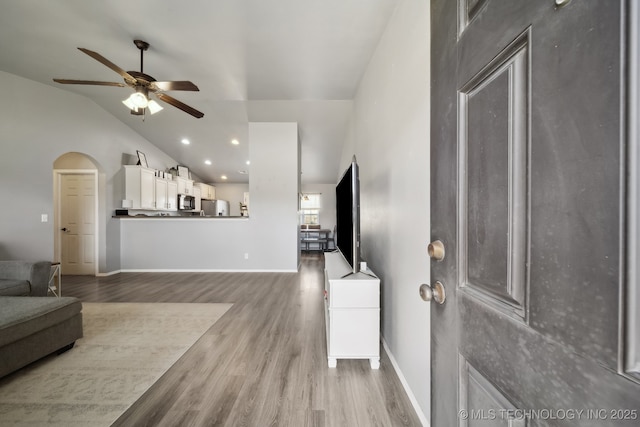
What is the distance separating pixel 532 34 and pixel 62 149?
5.58 meters

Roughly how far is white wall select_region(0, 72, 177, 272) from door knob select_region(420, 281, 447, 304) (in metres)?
5.08

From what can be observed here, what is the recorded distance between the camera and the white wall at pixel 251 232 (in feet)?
15.5

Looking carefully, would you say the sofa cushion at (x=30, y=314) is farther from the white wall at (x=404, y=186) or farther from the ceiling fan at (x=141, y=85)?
the white wall at (x=404, y=186)

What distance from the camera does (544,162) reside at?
15.3 inches

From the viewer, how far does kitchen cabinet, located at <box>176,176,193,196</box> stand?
6293 mm

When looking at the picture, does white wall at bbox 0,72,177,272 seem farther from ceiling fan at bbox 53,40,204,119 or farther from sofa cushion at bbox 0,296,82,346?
sofa cushion at bbox 0,296,82,346

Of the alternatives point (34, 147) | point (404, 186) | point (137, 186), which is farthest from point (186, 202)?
point (404, 186)

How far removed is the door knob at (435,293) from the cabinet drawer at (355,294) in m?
1.05

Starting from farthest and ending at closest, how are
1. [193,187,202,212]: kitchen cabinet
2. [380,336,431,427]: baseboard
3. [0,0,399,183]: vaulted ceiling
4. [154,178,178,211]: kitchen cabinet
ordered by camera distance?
[193,187,202,212]: kitchen cabinet < [154,178,178,211]: kitchen cabinet < [0,0,399,183]: vaulted ceiling < [380,336,431,427]: baseboard

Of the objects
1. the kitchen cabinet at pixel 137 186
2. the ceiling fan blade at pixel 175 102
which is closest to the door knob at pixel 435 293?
the ceiling fan blade at pixel 175 102

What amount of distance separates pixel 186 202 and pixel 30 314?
16.5ft

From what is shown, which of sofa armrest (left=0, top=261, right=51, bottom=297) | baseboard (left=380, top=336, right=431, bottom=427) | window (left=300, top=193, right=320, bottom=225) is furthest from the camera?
window (left=300, top=193, right=320, bottom=225)

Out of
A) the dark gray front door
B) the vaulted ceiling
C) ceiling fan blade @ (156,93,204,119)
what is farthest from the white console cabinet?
ceiling fan blade @ (156,93,204,119)

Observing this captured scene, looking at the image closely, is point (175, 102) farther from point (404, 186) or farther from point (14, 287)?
point (404, 186)
